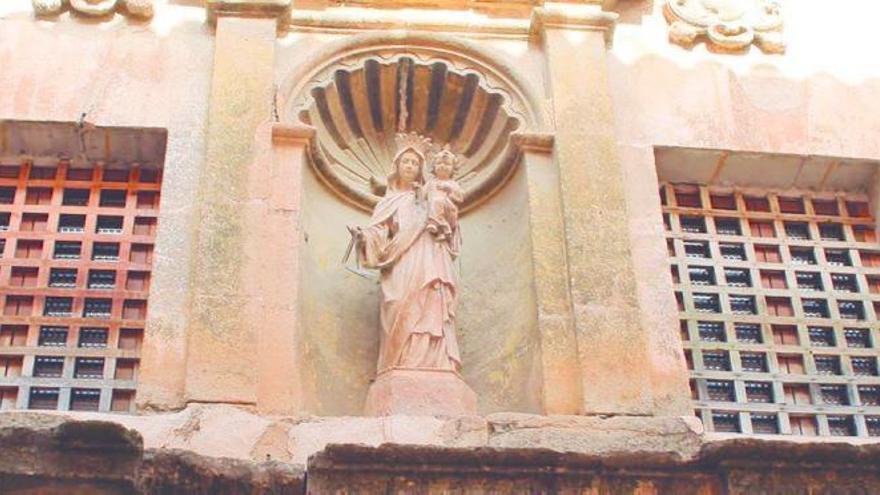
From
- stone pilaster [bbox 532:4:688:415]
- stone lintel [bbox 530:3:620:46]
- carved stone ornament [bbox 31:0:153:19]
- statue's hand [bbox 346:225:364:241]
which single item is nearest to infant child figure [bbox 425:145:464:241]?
statue's hand [bbox 346:225:364:241]

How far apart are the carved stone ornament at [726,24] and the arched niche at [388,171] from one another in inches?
48.5

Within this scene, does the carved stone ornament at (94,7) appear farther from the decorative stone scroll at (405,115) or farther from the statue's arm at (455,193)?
the statue's arm at (455,193)

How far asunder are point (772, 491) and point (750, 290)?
200 cm

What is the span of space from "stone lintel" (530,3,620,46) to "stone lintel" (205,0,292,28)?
5.12 feet

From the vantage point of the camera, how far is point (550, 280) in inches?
299

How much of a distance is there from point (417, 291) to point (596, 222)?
1150mm

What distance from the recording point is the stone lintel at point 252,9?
27.9 feet

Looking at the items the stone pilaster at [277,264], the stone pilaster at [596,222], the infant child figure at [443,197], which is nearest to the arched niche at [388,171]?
the stone pilaster at [277,264]

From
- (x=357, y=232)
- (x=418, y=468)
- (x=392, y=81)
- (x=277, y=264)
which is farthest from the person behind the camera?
(x=392, y=81)

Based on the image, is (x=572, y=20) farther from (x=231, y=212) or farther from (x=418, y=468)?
(x=418, y=468)

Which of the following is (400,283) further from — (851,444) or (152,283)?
(851,444)

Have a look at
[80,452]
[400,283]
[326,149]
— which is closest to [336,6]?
[326,149]

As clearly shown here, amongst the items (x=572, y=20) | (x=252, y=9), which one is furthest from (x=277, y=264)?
(x=572, y=20)

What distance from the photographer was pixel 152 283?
7.38 meters
